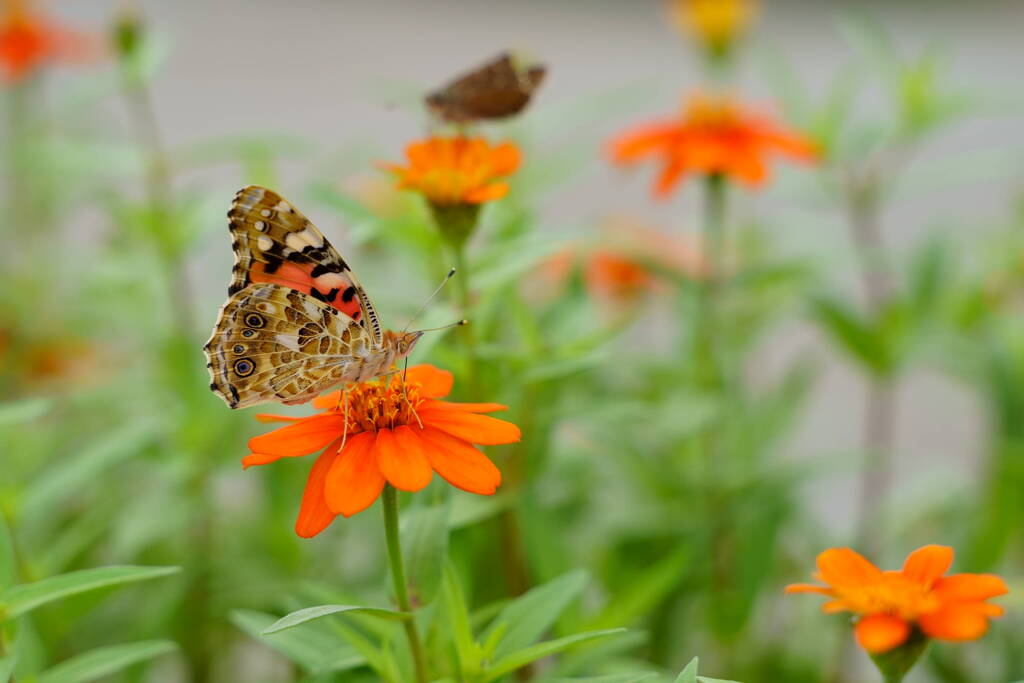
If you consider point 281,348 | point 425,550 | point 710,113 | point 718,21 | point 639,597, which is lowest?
point 639,597

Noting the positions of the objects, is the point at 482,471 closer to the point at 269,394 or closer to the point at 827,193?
the point at 269,394

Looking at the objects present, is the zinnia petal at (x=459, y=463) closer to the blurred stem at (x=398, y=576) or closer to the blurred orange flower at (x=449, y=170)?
the blurred stem at (x=398, y=576)

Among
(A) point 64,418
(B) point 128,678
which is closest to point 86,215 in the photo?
(A) point 64,418

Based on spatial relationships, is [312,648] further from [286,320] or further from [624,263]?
[624,263]

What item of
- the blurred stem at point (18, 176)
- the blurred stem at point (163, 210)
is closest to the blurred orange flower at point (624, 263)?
the blurred stem at point (163, 210)

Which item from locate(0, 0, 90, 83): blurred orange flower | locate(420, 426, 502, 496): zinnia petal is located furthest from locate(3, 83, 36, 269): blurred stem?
locate(420, 426, 502, 496): zinnia petal

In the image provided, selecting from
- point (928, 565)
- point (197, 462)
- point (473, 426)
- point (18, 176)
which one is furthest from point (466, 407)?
point (18, 176)
